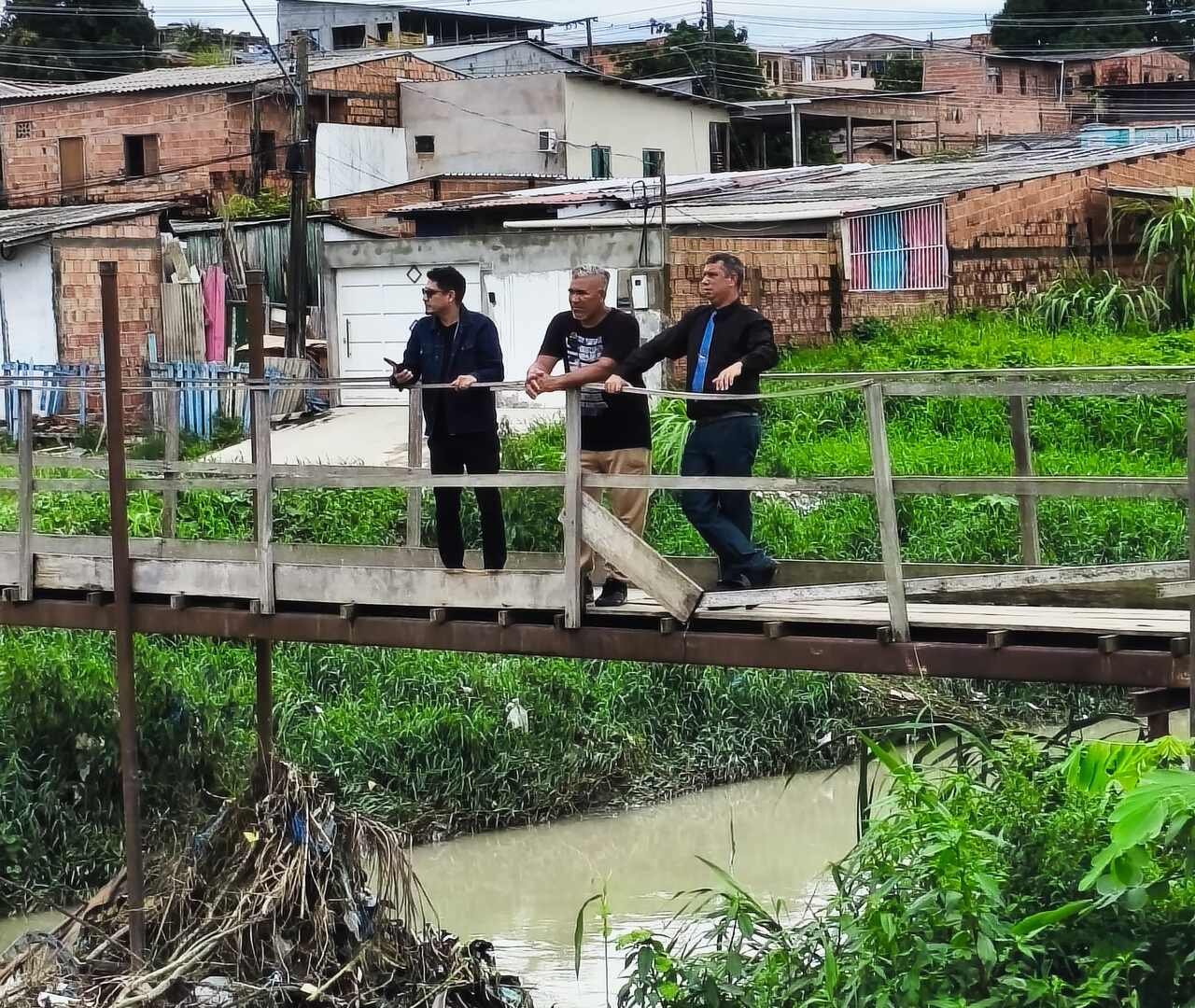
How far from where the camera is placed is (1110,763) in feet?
19.1

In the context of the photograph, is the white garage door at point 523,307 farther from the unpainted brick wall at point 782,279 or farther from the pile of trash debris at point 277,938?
the pile of trash debris at point 277,938

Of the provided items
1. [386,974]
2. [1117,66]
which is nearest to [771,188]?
[386,974]

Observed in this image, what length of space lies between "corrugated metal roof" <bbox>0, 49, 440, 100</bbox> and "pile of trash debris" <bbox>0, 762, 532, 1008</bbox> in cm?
2409

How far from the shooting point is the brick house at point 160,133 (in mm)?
30875

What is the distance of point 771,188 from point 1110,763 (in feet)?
61.1

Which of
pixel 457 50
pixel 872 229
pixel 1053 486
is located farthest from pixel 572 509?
pixel 457 50

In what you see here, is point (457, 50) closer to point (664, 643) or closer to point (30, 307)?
point (30, 307)

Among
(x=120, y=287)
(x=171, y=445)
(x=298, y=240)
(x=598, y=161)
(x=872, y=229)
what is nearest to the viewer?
(x=171, y=445)

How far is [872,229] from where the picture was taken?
20516 mm

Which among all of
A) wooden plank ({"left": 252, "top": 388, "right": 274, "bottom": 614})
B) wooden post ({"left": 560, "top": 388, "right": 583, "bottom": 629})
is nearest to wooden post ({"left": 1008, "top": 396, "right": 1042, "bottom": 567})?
wooden post ({"left": 560, "top": 388, "right": 583, "bottom": 629})

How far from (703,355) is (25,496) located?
352cm

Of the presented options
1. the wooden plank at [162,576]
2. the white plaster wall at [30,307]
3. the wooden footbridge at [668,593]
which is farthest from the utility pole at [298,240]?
the wooden plank at [162,576]

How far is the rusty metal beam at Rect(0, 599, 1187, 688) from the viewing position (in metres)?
6.65

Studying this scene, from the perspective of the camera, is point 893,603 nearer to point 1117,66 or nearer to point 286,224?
point 286,224
